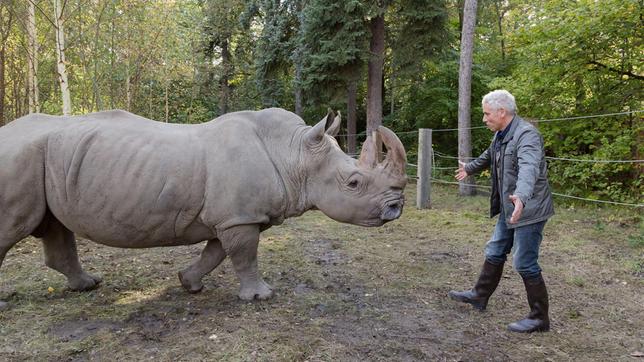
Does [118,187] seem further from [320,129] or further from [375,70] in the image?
[375,70]

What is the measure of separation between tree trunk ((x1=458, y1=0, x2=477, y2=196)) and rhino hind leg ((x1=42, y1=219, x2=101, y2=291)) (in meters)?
9.46

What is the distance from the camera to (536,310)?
4.20m

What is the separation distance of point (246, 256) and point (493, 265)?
2.27 m

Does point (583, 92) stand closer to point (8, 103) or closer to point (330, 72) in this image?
point (330, 72)

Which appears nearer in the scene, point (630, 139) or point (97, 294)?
point (97, 294)

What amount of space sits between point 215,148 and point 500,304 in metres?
3.09

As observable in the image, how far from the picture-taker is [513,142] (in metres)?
4.09

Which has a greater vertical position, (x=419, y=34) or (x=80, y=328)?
(x=419, y=34)

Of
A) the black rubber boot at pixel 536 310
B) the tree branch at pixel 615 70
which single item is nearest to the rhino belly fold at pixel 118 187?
the black rubber boot at pixel 536 310

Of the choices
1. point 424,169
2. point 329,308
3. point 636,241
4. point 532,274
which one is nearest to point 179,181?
point 329,308

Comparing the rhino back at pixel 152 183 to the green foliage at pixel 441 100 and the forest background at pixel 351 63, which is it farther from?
the green foliage at pixel 441 100

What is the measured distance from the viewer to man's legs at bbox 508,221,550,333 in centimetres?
404

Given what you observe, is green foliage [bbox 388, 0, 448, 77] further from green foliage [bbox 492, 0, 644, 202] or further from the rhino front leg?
the rhino front leg

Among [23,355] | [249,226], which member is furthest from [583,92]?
[23,355]
